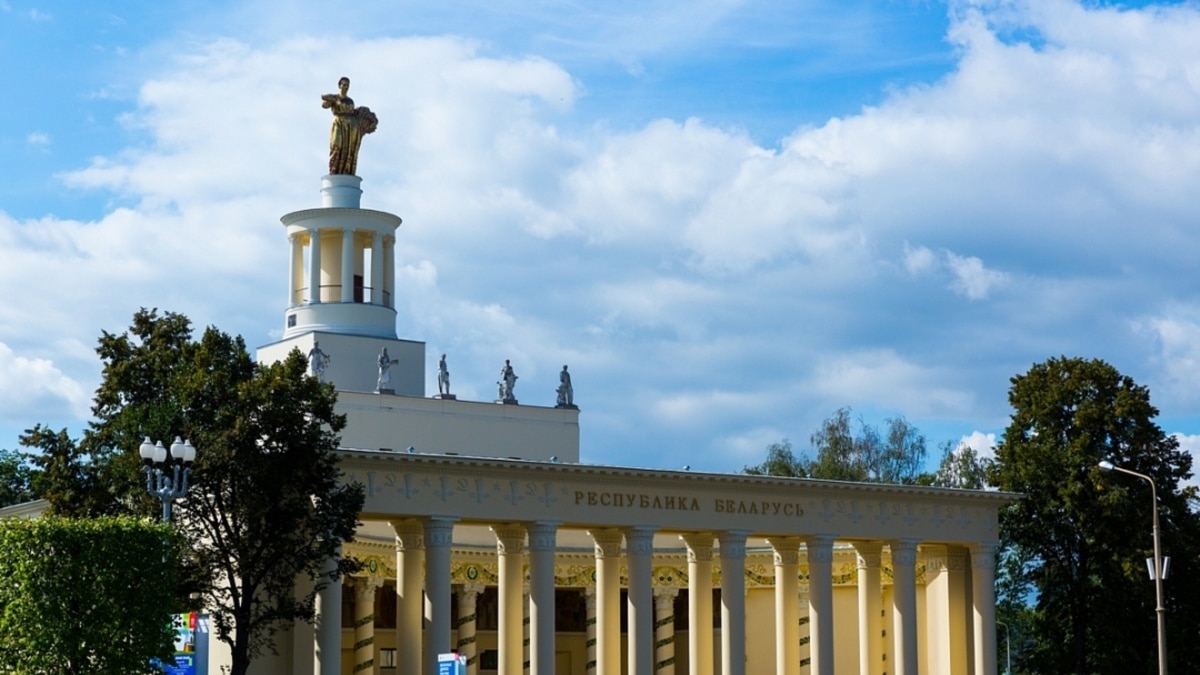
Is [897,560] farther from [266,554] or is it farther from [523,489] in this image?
[266,554]

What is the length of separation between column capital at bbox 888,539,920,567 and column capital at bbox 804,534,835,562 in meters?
2.75

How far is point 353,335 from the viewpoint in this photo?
61.2 m

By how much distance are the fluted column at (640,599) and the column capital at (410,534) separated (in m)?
6.68

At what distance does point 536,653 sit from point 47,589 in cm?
1879

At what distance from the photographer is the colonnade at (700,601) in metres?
53.0

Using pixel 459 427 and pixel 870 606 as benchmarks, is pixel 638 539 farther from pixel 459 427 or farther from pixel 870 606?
pixel 870 606

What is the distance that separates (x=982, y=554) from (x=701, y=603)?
420 inches

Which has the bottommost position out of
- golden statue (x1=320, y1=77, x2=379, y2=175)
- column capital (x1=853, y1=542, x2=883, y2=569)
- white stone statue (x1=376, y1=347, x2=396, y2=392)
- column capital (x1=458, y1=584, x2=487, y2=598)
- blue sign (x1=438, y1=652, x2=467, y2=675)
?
blue sign (x1=438, y1=652, x2=467, y2=675)

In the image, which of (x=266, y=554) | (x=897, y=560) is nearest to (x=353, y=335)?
(x=266, y=554)

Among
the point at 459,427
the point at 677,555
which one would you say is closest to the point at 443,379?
the point at 459,427

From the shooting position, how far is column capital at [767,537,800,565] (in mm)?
60219

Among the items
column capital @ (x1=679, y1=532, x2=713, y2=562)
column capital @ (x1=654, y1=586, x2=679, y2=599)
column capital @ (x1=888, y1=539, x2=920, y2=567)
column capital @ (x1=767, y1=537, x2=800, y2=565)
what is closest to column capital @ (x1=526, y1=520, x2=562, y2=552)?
column capital @ (x1=679, y1=532, x2=713, y2=562)

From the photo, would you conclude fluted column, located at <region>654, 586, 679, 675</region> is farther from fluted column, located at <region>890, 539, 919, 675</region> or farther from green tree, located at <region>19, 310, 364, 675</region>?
green tree, located at <region>19, 310, 364, 675</region>

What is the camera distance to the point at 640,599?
55.9m
